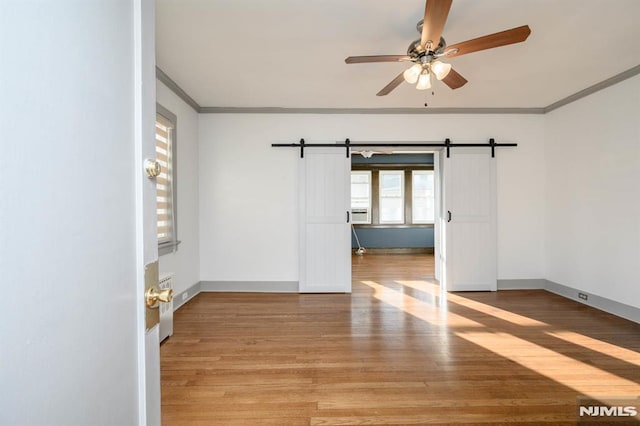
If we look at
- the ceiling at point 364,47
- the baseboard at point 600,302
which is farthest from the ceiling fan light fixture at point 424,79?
the baseboard at point 600,302

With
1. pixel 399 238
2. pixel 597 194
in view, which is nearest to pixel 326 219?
pixel 597 194

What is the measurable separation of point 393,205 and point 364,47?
6.23 m

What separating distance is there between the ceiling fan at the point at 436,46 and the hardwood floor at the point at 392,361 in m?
2.37

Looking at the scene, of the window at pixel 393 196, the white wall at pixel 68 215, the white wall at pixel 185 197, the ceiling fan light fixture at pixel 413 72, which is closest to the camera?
the white wall at pixel 68 215

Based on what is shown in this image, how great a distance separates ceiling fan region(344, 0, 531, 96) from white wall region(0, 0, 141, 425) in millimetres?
1804

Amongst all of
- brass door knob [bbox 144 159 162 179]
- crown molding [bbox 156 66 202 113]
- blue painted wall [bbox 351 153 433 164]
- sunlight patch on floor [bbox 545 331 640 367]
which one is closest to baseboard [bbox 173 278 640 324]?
sunlight patch on floor [bbox 545 331 640 367]

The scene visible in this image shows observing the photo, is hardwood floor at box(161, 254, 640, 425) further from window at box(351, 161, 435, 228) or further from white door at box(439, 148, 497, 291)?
window at box(351, 161, 435, 228)

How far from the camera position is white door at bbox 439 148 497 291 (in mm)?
4445

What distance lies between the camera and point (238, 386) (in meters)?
2.11

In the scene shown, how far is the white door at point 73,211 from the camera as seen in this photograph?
1.41ft

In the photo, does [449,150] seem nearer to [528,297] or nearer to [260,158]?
[528,297]

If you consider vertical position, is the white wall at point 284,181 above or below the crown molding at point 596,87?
below

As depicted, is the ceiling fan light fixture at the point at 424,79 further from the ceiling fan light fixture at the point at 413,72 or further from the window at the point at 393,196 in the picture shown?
the window at the point at 393,196

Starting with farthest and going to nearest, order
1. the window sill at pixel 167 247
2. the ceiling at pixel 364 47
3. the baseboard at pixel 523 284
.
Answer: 1. the baseboard at pixel 523 284
2. the window sill at pixel 167 247
3. the ceiling at pixel 364 47
